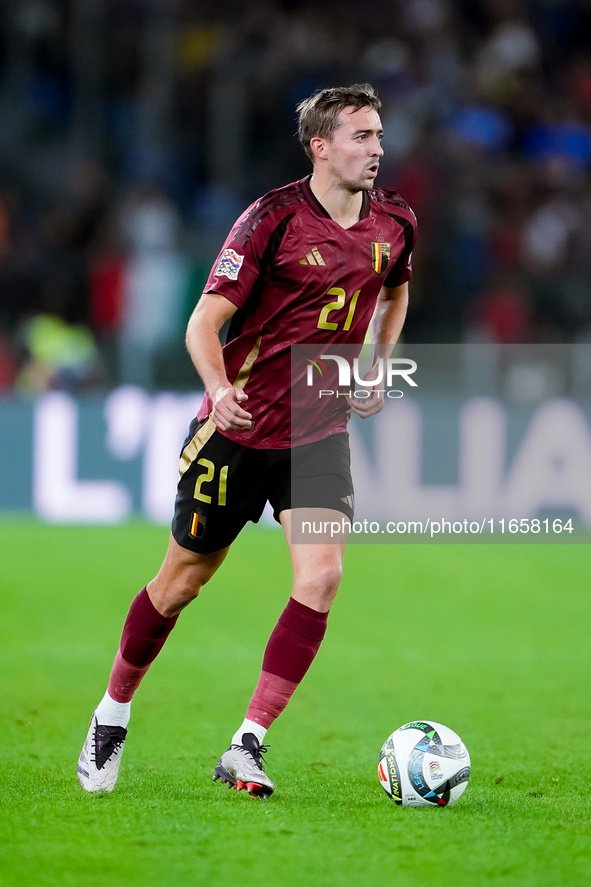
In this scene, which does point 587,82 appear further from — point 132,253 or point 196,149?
point 132,253

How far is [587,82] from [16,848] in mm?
13700

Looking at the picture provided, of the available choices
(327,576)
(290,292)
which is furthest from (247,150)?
(327,576)

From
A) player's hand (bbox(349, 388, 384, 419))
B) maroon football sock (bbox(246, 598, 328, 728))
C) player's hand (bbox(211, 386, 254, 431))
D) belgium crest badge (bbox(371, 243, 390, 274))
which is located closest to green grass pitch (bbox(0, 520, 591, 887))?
maroon football sock (bbox(246, 598, 328, 728))

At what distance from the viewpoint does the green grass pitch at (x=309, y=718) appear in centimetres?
322

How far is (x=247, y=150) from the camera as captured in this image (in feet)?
46.3

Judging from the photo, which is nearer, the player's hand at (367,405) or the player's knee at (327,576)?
the player's knee at (327,576)

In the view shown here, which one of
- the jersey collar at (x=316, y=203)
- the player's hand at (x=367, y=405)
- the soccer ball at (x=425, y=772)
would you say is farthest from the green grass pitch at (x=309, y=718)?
the jersey collar at (x=316, y=203)

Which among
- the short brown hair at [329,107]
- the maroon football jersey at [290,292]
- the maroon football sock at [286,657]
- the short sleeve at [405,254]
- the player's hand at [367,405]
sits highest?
the short brown hair at [329,107]

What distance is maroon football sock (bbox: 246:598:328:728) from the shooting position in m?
3.94

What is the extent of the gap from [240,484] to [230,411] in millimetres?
461

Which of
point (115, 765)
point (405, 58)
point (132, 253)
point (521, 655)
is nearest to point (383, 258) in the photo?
point (115, 765)

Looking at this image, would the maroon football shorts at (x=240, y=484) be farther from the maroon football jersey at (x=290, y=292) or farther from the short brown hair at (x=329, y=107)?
the short brown hair at (x=329, y=107)

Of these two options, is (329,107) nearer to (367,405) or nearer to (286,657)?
(367,405)

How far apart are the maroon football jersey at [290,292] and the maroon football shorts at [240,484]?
0.05m
